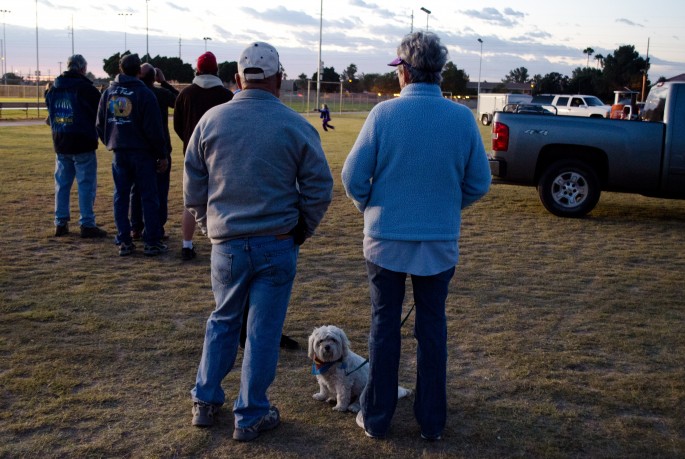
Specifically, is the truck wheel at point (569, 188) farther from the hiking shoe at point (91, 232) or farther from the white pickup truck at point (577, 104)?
the white pickup truck at point (577, 104)

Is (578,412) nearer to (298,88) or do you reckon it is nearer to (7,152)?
(7,152)

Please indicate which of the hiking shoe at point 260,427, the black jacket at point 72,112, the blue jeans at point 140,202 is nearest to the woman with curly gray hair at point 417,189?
the hiking shoe at point 260,427

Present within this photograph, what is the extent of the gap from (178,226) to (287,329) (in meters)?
4.25

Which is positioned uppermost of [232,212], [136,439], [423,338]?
[232,212]

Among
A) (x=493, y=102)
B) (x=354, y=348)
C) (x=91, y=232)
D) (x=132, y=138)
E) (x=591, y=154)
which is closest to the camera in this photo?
(x=354, y=348)

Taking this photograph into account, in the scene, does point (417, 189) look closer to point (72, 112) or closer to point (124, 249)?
point (124, 249)

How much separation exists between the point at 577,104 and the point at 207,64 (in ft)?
138

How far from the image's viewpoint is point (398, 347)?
11.9ft

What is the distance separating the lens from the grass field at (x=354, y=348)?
3.67 metres

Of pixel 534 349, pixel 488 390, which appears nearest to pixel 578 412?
pixel 488 390

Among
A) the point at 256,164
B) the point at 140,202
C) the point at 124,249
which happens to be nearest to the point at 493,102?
the point at 140,202

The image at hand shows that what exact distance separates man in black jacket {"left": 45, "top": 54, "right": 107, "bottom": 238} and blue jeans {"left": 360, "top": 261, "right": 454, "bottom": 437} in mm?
5509

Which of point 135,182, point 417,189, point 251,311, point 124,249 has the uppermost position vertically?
point 417,189

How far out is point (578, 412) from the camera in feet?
13.3
